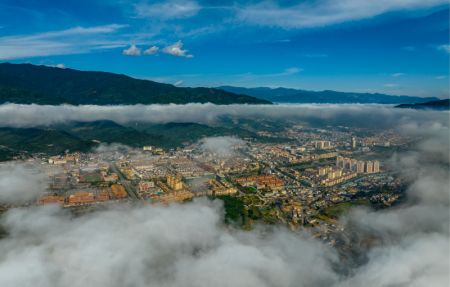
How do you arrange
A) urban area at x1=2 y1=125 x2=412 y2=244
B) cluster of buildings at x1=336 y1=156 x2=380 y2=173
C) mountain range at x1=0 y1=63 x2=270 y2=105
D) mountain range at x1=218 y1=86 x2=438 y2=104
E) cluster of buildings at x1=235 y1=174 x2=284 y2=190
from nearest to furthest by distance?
urban area at x1=2 y1=125 x2=412 y2=244 → cluster of buildings at x1=235 y1=174 x2=284 y2=190 → cluster of buildings at x1=336 y1=156 x2=380 y2=173 → mountain range at x1=0 y1=63 x2=270 y2=105 → mountain range at x1=218 y1=86 x2=438 y2=104

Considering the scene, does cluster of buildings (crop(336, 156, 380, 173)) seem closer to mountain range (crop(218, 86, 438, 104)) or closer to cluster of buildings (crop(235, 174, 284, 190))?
cluster of buildings (crop(235, 174, 284, 190))

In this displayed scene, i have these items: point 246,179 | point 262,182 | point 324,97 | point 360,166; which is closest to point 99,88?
point 246,179

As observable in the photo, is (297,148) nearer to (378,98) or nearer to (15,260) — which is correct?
(15,260)

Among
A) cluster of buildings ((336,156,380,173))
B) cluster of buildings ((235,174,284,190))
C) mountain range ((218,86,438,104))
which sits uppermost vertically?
mountain range ((218,86,438,104))

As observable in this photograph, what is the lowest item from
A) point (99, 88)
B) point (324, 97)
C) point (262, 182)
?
point (262, 182)

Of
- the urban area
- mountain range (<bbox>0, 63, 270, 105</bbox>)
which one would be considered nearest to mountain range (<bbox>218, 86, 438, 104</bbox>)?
mountain range (<bbox>0, 63, 270, 105</bbox>)

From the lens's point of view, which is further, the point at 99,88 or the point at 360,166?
the point at 99,88

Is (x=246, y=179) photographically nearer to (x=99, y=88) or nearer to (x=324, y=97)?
(x=99, y=88)

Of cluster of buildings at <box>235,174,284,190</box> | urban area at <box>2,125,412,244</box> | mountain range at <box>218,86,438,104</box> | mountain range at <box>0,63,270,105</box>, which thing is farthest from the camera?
mountain range at <box>218,86,438,104</box>

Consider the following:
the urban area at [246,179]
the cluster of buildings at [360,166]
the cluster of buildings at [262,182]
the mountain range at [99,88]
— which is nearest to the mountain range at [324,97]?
the mountain range at [99,88]
